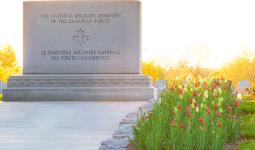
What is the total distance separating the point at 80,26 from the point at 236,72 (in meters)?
43.1

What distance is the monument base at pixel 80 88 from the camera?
19406 millimetres

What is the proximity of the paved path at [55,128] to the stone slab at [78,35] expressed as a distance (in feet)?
18.9

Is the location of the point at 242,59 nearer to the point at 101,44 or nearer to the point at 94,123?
the point at 101,44

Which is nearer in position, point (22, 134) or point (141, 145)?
point (141, 145)

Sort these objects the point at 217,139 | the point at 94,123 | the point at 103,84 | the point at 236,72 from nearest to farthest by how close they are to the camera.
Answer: the point at 217,139
the point at 94,123
the point at 103,84
the point at 236,72

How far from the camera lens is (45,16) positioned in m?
20.6

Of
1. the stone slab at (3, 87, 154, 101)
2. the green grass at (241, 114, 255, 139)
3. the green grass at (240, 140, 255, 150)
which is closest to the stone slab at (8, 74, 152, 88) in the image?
the stone slab at (3, 87, 154, 101)

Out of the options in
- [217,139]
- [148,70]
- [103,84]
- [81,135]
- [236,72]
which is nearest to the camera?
[217,139]

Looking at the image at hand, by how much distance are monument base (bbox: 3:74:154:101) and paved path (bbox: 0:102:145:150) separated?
4688 mm

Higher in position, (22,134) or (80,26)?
(80,26)

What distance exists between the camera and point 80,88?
19.5 metres

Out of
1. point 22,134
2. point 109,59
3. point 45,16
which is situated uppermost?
point 45,16

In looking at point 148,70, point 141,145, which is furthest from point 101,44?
point 148,70

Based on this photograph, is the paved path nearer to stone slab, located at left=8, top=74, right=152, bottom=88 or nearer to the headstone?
stone slab, located at left=8, top=74, right=152, bottom=88
